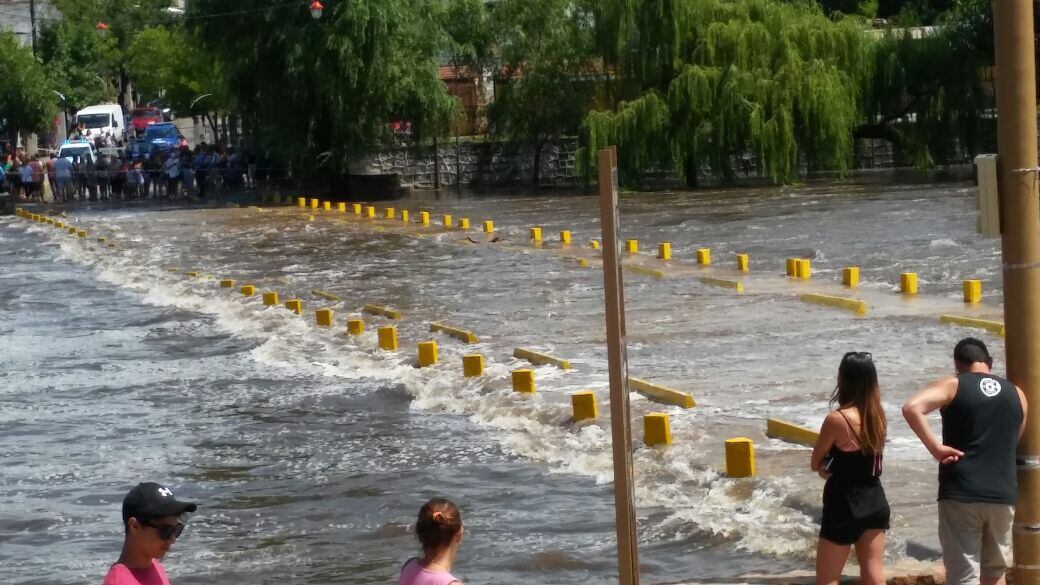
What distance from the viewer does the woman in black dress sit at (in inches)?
280

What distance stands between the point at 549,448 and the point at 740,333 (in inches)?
218

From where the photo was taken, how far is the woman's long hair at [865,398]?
709 centimetres

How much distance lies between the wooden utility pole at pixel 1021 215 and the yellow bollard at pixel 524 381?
7751 mm

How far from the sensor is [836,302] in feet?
64.0

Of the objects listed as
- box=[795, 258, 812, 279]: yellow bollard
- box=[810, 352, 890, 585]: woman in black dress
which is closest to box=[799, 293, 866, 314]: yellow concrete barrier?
box=[795, 258, 812, 279]: yellow bollard

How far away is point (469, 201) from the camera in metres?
43.1

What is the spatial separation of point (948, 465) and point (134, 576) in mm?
3712

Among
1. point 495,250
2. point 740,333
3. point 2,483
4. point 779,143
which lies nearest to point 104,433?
point 2,483

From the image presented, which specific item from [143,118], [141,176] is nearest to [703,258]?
[141,176]

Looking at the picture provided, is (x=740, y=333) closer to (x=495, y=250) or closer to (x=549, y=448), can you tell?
(x=549, y=448)

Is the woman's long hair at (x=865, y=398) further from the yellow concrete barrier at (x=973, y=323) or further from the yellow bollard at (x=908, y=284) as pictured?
the yellow bollard at (x=908, y=284)

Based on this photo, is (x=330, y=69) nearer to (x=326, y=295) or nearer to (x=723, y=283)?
(x=326, y=295)

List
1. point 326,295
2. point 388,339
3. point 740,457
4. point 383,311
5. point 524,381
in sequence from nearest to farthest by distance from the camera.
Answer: point 740,457 → point 524,381 → point 388,339 → point 383,311 → point 326,295

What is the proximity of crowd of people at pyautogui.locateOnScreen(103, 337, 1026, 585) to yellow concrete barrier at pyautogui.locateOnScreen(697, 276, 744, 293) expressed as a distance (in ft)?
47.2
